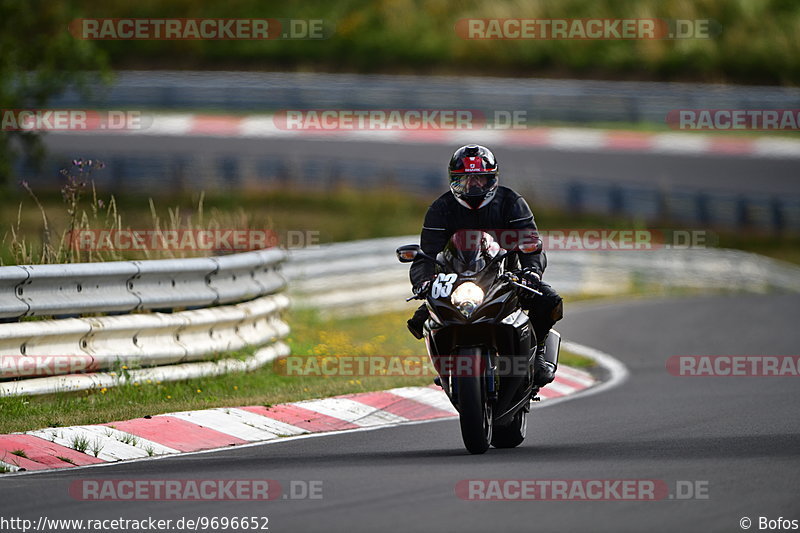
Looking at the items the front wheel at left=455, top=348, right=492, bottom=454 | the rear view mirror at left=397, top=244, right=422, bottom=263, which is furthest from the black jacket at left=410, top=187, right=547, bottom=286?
the front wheel at left=455, top=348, right=492, bottom=454

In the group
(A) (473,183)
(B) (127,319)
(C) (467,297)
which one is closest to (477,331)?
(C) (467,297)

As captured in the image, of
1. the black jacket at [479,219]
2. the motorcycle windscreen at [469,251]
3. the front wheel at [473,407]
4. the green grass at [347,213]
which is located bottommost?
the front wheel at [473,407]

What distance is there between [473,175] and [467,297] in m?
0.96

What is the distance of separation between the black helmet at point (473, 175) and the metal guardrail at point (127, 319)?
3208mm

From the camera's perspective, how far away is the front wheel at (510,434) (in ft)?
31.5

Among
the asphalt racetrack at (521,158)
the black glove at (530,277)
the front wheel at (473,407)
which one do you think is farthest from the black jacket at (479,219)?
the asphalt racetrack at (521,158)

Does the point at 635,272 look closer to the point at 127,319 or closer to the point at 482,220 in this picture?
the point at 127,319

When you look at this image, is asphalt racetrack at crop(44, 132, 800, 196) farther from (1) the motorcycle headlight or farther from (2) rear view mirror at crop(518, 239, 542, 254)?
(1) the motorcycle headlight

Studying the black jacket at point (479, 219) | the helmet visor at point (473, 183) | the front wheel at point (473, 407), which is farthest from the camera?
the black jacket at point (479, 219)

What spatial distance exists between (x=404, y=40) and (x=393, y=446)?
2941cm

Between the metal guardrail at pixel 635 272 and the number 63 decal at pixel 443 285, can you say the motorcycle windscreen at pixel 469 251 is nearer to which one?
the number 63 decal at pixel 443 285

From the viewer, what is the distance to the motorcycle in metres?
8.69

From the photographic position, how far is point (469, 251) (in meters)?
8.88

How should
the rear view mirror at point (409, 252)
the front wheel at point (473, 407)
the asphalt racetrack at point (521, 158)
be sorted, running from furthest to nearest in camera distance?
the asphalt racetrack at point (521, 158), the rear view mirror at point (409, 252), the front wheel at point (473, 407)
